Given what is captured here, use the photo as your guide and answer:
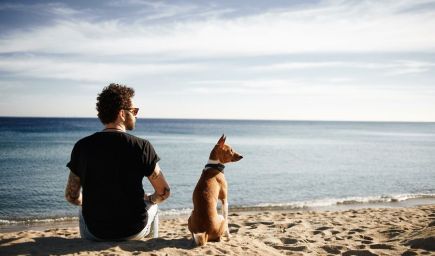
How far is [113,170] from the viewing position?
160 inches

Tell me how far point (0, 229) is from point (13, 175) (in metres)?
9.08

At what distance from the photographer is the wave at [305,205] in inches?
392

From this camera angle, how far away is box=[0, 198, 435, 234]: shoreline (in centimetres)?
943

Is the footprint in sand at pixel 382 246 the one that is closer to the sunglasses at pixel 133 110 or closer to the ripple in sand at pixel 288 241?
the ripple in sand at pixel 288 241

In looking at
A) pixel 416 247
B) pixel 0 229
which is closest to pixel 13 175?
pixel 0 229

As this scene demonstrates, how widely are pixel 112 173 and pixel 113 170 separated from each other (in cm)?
4

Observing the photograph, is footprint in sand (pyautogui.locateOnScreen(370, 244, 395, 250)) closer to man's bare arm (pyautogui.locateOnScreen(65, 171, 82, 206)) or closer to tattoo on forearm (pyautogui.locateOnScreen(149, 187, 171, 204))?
tattoo on forearm (pyautogui.locateOnScreen(149, 187, 171, 204))

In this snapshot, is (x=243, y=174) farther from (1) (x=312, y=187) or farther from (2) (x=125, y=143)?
(2) (x=125, y=143)

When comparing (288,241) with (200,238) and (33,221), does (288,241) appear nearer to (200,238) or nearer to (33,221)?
(200,238)

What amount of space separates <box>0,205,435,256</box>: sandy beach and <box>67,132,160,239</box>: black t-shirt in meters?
0.53

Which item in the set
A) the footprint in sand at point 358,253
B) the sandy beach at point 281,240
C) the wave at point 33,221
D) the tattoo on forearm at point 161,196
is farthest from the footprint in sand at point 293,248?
the wave at point 33,221

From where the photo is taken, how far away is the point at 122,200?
165 inches

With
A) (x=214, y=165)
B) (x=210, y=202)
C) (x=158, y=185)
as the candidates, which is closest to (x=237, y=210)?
(x=214, y=165)

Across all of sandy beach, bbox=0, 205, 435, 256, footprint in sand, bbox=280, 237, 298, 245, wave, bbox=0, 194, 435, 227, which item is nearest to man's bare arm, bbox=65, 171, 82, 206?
sandy beach, bbox=0, 205, 435, 256
